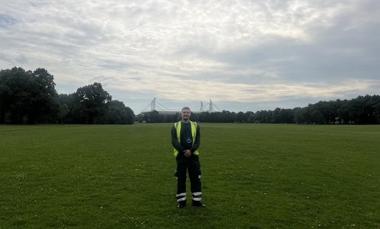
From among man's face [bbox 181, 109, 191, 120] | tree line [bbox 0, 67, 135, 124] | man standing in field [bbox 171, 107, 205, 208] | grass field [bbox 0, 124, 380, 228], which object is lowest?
grass field [bbox 0, 124, 380, 228]

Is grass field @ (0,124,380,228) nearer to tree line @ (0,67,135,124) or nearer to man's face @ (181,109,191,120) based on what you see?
man's face @ (181,109,191,120)

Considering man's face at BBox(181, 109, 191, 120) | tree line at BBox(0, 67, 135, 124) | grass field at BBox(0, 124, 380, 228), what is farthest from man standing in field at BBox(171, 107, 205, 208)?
tree line at BBox(0, 67, 135, 124)

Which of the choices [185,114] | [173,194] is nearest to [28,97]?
[173,194]

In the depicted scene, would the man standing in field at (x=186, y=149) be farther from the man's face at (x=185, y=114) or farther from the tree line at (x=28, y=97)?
the tree line at (x=28, y=97)

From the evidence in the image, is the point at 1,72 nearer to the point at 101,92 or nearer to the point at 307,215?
the point at 101,92

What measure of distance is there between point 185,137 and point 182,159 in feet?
2.22

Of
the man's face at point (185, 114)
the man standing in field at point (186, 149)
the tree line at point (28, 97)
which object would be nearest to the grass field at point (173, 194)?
the man standing in field at point (186, 149)

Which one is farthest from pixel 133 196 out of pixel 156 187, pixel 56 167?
pixel 56 167

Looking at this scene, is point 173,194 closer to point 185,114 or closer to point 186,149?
point 186,149

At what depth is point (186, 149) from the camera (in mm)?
12883

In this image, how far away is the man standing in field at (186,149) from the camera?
1288 cm

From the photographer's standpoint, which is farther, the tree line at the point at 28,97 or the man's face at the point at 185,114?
the tree line at the point at 28,97

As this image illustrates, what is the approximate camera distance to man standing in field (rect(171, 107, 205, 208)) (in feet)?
42.3

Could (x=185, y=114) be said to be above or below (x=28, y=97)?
below
